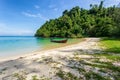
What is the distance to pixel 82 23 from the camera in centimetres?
8369

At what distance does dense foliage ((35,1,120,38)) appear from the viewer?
222ft

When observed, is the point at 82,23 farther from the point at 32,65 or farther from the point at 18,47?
the point at 32,65

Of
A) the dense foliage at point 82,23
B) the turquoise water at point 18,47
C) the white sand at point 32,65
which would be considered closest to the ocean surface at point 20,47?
the turquoise water at point 18,47

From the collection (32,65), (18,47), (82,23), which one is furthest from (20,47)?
(82,23)

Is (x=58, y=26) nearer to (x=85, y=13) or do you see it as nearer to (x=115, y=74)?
(x=85, y=13)

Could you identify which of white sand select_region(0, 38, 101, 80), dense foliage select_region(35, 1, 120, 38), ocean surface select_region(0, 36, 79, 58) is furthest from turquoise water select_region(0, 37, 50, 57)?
dense foliage select_region(35, 1, 120, 38)

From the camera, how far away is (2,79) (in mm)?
6531

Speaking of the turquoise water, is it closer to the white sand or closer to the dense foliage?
the white sand

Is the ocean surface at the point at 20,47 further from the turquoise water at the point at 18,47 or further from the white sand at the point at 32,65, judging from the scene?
the white sand at the point at 32,65

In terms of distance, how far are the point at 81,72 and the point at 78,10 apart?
96.0 meters

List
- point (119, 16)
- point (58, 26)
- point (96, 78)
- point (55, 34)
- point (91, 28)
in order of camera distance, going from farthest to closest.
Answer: point (58, 26) → point (55, 34) → point (91, 28) → point (119, 16) → point (96, 78)

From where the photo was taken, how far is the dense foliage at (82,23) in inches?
2660

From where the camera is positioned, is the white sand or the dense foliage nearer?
the white sand

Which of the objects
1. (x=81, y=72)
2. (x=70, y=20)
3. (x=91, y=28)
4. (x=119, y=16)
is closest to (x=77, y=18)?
(x=70, y=20)
